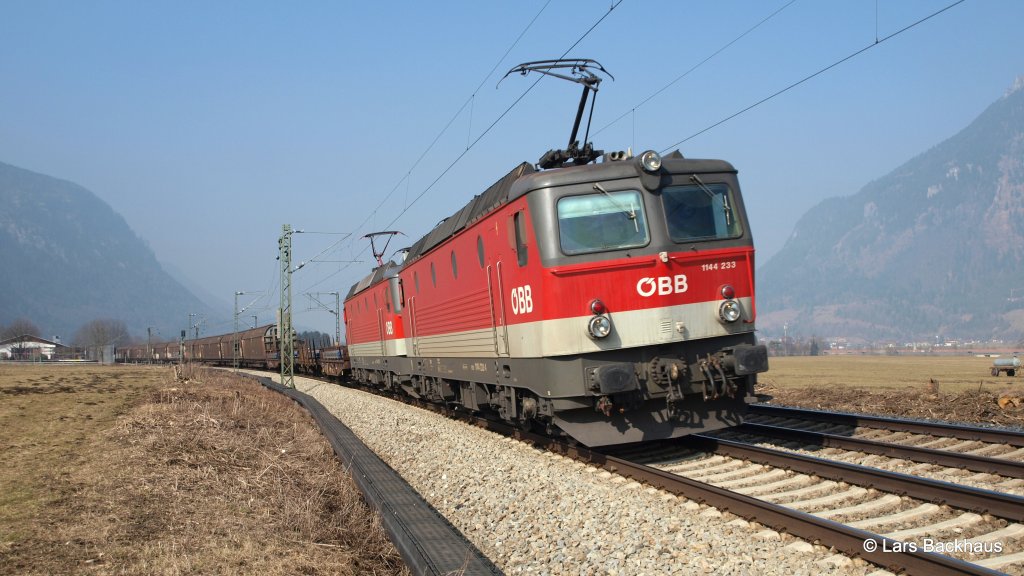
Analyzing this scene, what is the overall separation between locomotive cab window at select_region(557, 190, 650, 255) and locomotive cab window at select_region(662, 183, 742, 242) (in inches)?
16.4

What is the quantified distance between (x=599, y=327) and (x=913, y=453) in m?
3.82

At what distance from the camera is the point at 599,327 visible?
9.77 m

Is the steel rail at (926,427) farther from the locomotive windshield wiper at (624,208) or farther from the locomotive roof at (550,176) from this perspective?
the locomotive windshield wiper at (624,208)

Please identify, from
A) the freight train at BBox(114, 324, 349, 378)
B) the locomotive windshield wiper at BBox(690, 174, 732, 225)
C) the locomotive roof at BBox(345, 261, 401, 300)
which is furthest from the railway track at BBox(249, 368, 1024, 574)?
the freight train at BBox(114, 324, 349, 378)

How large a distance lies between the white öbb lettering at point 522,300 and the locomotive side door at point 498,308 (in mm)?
512

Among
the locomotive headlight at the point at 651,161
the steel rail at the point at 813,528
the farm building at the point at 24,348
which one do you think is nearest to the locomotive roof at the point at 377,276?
the locomotive headlight at the point at 651,161

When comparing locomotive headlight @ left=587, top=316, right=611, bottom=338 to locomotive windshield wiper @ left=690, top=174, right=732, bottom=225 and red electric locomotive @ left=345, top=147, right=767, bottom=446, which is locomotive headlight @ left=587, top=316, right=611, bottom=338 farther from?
locomotive windshield wiper @ left=690, top=174, right=732, bottom=225

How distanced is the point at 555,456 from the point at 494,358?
180 centimetres

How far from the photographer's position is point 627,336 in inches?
390

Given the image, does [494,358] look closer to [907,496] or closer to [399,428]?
[399,428]

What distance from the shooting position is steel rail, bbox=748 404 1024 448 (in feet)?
32.7

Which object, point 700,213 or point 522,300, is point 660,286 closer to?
point 700,213

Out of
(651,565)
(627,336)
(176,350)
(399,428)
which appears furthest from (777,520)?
(176,350)

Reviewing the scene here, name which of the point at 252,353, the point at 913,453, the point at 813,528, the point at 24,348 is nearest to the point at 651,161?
the point at 913,453
